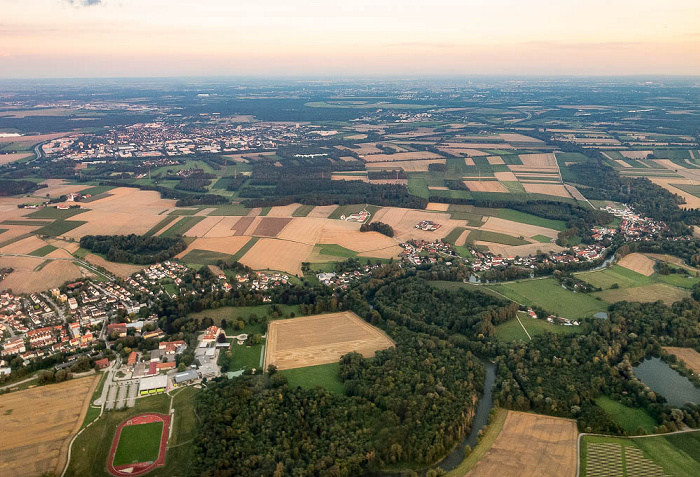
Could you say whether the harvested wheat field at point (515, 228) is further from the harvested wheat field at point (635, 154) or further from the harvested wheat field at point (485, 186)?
the harvested wheat field at point (635, 154)

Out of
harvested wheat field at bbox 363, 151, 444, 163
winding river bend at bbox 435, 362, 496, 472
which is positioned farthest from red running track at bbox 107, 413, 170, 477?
harvested wheat field at bbox 363, 151, 444, 163

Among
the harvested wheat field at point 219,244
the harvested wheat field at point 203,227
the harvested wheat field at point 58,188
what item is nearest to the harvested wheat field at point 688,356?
the harvested wheat field at point 219,244

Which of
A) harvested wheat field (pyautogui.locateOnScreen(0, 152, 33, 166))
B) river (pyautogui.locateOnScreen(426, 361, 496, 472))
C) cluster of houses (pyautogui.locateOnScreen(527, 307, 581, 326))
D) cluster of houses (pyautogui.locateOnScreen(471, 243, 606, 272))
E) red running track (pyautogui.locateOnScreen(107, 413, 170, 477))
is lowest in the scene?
river (pyautogui.locateOnScreen(426, 361, 496, 472))

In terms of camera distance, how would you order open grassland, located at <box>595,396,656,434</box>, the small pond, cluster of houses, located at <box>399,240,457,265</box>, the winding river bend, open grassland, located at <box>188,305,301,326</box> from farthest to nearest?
cluster of houses, located at <box>399,240,457,265</box> < open grassland, located at <box>188,305,301,326</box> < the small pond < open grassland, located at <box>595,396,656,434</box> < the winding river bend

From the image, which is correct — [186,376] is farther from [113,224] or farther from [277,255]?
[113,224]

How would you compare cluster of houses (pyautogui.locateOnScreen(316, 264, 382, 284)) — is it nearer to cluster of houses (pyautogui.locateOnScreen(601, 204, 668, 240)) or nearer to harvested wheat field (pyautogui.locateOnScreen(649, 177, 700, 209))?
cluster of houses (pyautogui.locateOnScreen(601, 204, 668, 240))

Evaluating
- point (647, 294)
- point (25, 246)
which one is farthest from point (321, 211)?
point (647, 294)

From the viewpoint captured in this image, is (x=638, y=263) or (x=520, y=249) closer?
(x=638, y=263)
